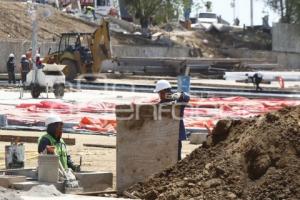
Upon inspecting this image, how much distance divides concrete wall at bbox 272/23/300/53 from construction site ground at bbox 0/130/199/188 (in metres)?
56.5

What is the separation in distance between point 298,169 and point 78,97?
25.7 meters

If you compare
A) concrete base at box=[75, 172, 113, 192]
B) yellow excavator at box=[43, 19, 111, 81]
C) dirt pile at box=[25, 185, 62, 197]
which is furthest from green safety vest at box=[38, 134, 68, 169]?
yellow excavator at box=[43, 19, 111, 81]

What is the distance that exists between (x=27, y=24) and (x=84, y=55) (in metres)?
18.8

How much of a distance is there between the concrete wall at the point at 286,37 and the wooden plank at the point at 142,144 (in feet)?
215

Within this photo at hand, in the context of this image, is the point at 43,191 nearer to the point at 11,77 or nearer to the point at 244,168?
the point at 244,168

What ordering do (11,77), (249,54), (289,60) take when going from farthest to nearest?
(249,54) → (289,60) → (11,77)

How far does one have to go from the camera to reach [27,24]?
212 feet

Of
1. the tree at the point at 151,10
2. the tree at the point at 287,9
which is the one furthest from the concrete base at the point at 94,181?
the tree at the point at 287,9

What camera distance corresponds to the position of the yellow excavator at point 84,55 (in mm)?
46812

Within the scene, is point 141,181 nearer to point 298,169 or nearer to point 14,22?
point 298,169

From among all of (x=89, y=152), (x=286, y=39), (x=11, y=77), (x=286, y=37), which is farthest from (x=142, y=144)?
Answer: (x=286, y=37)

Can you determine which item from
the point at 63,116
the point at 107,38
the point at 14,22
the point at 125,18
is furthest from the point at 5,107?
the point at 125,18

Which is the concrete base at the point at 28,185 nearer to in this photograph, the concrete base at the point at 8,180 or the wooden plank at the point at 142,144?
the concrete base at the point at 8,180

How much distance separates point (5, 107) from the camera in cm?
3092
